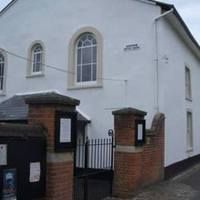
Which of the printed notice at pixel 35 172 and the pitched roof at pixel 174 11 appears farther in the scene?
the pitched roof at pixel 174 11

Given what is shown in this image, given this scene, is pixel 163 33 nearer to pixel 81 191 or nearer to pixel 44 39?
pixel 44 39

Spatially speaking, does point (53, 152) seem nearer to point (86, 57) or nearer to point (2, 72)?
point (86, 57)

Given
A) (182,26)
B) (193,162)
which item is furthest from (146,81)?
(193,162)

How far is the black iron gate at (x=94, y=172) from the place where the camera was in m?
8.76

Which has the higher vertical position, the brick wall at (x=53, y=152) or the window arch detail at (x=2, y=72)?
the window arch detail at (x=2, y=72)

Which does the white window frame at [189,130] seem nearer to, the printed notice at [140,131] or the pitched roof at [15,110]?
the pitched roof at [15,110]

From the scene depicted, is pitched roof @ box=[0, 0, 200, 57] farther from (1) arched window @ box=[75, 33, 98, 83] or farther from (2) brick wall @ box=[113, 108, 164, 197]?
(2) brick wall @ box=[113, 108, 164, 197]

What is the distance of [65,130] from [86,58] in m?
8.73

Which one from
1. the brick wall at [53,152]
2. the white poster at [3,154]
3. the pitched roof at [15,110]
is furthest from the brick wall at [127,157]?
the white poster at [3,154]

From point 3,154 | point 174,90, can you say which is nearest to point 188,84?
point 174,90

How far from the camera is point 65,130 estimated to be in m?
6.05

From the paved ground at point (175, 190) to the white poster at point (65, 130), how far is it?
156 inches

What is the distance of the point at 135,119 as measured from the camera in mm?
9758

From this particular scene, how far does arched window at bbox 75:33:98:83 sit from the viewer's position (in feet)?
46.9
